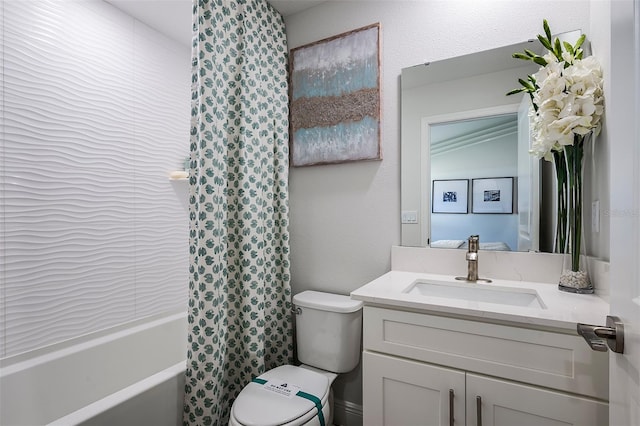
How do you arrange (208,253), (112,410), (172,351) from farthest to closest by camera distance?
(172,351) → (208,253) → (112,410)

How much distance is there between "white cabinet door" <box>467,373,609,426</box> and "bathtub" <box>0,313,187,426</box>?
1.22 meters

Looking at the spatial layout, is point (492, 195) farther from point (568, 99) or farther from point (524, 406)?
point (524, 406)

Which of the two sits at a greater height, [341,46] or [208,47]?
[341,46]

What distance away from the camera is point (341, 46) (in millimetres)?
1858

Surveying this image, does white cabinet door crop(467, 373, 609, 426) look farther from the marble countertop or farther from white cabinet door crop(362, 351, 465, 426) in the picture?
the marble countertop

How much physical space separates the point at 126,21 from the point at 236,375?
2.39m

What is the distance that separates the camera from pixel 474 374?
3.47ft

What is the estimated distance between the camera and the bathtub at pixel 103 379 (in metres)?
1.20

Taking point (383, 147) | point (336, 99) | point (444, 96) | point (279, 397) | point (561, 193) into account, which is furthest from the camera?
point (336, 99)

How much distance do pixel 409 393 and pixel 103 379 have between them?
1769mm

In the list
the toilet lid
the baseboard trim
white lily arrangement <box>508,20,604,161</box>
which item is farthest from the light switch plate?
the baseboard trim

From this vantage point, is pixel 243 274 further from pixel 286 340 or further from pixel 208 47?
pixel 208 47

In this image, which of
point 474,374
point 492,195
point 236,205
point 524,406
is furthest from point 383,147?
point 524,406

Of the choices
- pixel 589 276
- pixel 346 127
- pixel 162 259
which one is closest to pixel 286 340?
pixel 162 259
